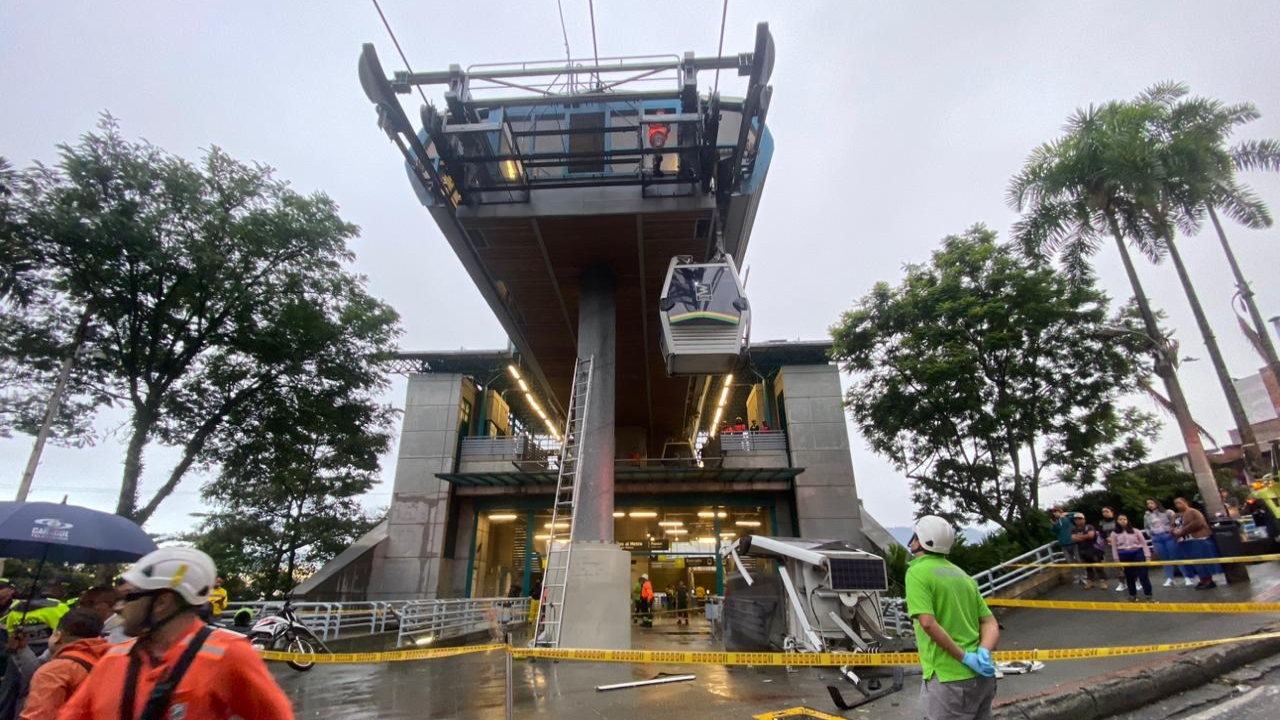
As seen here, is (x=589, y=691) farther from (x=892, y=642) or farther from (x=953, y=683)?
(x=953, y=683)

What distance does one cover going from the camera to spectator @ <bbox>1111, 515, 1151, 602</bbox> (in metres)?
10.9

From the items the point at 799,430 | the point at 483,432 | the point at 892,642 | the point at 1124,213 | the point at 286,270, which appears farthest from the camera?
the point at 483,432

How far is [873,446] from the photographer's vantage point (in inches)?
752

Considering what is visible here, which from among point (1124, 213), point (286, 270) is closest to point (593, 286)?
point (286, 270)

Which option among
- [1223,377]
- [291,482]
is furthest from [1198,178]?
[291,482]

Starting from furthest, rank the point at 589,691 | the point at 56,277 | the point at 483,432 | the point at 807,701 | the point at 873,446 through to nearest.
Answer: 1. the point at 483,432
2. the point at 873,446
3. the point at 56,277
4. the point at 589,691
5. the point at 807,701

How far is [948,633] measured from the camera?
319 cm

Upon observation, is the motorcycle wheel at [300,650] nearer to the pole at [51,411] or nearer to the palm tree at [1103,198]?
the pole at [51,411]

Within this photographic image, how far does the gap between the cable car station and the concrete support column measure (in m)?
0.05

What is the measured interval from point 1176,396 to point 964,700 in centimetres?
1738

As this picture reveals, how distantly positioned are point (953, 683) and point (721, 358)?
10.0m

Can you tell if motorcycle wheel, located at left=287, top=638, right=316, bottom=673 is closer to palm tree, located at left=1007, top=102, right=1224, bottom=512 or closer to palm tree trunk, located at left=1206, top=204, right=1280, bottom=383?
palm tree, located at left=1007, top=102, right=1224, bottom=512

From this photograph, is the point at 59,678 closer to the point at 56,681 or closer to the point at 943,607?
the point at 56,681

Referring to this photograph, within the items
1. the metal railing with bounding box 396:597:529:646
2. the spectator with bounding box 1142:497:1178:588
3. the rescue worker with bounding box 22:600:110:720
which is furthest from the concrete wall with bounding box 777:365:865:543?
the rescue worker with bounding box 22:600:110:720
